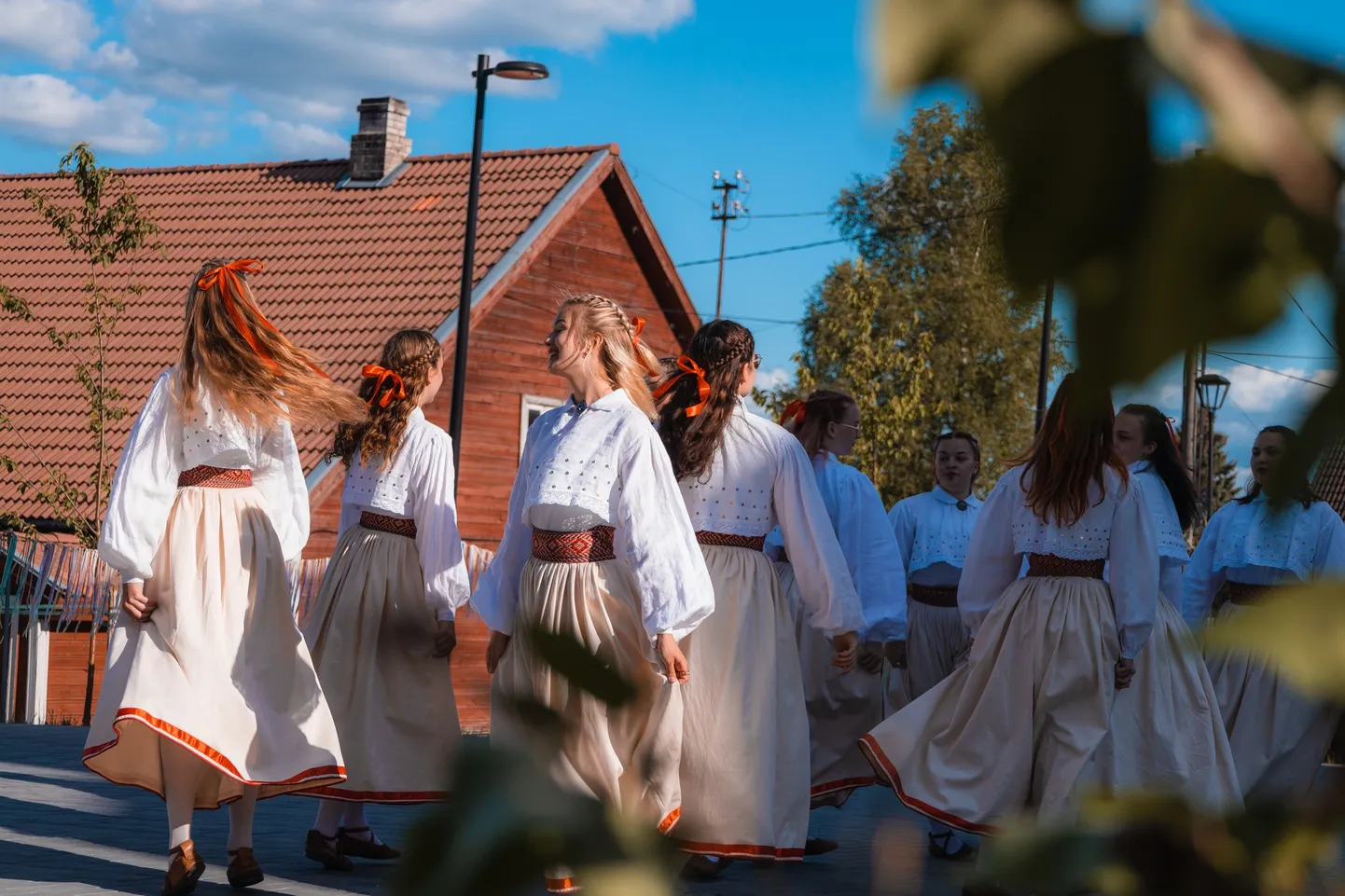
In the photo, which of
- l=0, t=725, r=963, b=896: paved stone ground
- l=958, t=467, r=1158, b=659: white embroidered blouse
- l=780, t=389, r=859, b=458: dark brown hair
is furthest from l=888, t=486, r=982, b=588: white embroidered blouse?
l=958, t=467, r=1158, b=659: white embroidered blouse

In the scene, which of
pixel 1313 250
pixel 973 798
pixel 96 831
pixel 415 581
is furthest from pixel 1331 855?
pixel 96 831

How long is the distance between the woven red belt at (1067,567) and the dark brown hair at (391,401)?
2.53 m

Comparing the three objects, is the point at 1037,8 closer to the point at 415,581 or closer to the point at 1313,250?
the point at 1313,250

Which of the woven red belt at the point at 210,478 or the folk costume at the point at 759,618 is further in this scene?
the folk costume at the point at 759,618

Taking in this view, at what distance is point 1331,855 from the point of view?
468mm

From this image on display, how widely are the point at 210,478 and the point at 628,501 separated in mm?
1512

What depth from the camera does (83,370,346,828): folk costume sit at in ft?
17.8

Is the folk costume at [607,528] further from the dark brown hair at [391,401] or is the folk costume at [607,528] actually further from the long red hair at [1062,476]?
the long red hair at [1062,476]

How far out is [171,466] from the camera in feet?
18.4

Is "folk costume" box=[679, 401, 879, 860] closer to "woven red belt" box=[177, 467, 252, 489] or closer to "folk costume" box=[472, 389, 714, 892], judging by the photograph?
"folk costume" box=[472, 389, 714, 892]

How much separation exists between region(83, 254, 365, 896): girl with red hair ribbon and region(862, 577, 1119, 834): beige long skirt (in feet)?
7.16

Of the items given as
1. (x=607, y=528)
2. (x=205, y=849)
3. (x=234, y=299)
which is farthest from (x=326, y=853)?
(x=234, y=299)

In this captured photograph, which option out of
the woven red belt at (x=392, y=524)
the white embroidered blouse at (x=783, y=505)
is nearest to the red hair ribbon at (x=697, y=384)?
the white embroidered blouse at (x=783, y=505)

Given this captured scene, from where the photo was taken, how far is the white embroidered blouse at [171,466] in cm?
543
